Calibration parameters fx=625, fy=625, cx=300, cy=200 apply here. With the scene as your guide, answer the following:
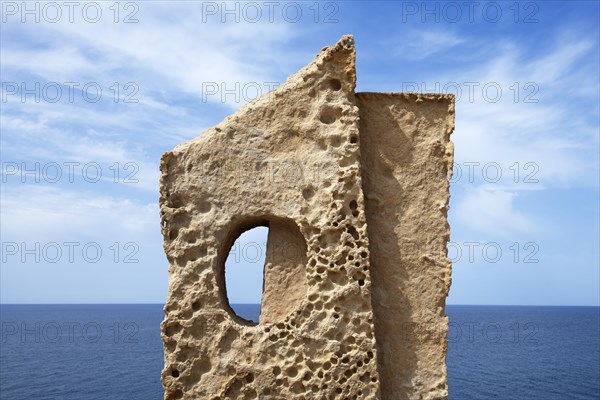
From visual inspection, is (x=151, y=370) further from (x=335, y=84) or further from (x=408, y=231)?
(x=335, y=84)

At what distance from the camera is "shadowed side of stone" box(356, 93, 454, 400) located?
756 centimetres

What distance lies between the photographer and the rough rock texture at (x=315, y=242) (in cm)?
718

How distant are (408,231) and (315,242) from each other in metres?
1.25

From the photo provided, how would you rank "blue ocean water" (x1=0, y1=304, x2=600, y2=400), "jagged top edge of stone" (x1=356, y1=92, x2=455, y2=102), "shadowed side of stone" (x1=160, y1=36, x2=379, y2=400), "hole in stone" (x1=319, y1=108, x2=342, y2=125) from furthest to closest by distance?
Result: 1. "blue ocean water" (x1=0, y1=304, x2=600, y2=400)
2. "jagged top edge of stone" (x1=356, y1=92, x2=455, y2=102)
3. "hole in stone" (x1=319, y1=108, x2=342, y2=125)
4. "shadowed side of stone" (x1=160, y1=36, x2=379, y2=400)

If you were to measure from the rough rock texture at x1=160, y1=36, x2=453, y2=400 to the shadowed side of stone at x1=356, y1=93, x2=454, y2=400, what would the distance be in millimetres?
14

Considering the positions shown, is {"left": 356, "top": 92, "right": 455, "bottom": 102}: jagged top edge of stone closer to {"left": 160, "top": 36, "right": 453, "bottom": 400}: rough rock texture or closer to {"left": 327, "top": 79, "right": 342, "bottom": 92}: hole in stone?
{"left": 160, "top": 36, "right": 453, "bottom": 400}: rough rock texture

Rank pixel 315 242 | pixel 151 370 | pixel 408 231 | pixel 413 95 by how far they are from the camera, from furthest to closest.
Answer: pixel 151 370
pixel 413 95
pixel 408 231
pixel 315 242

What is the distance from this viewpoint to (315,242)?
7281mm

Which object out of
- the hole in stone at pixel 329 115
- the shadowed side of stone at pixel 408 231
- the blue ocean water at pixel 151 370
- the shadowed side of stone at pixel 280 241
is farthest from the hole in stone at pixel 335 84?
the blue ocean water at pixel 151 370

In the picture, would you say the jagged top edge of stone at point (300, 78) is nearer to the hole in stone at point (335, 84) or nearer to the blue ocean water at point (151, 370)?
the hole in stone at point (335, 84)

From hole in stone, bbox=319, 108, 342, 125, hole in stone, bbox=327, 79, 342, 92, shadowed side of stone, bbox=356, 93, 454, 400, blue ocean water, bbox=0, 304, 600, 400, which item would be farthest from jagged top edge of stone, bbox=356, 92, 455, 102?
blue ocean water, bbox=0, 304, 600, 400

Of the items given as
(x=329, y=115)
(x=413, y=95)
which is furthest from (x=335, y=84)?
(x=413, y=95)

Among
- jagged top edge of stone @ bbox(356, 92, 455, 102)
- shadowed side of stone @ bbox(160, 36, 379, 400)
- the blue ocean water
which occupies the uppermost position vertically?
jagged top edge of stone @ bbox(356, 92, 455, 102)

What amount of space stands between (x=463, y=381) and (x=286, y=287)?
3363cm
